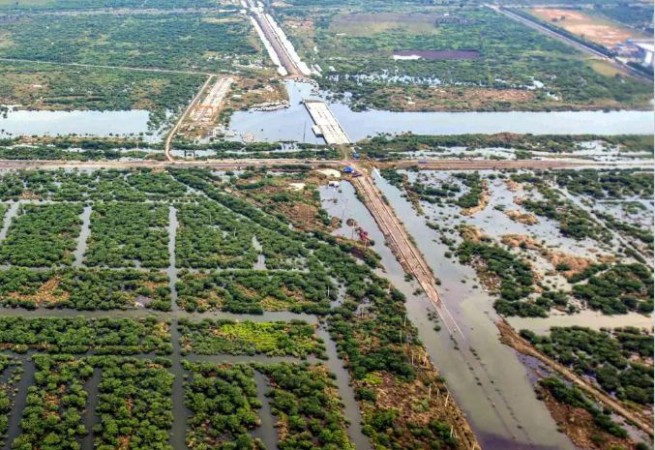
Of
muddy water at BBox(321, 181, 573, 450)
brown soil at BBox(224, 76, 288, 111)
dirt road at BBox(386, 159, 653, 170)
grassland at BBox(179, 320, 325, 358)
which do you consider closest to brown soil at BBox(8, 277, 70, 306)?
grassland at BBox(179, 320, 325, 358)

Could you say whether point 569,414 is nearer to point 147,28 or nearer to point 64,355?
point 64,355

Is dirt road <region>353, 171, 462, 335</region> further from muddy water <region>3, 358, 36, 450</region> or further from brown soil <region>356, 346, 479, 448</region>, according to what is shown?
muddy water <region>3, 358, 36, 450</region>

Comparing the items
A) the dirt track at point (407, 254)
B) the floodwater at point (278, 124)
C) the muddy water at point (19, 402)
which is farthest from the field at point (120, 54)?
the muddy water at point (19, 402)

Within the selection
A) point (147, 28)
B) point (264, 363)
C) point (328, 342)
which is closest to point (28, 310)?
point (264, 363)

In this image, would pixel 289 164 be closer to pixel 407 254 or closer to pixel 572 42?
pixel 407 254

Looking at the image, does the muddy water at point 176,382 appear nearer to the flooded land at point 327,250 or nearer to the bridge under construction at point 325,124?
the flooded land at point 327,250

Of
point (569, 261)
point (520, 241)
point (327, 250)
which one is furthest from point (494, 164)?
point (327, 250)
